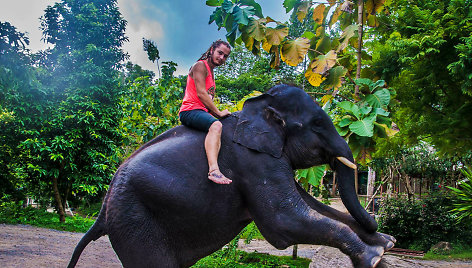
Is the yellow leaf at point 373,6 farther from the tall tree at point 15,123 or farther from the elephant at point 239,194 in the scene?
the tall tree at point 15,123

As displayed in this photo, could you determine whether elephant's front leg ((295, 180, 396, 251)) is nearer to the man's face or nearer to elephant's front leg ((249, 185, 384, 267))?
elephant's front leg ((249, 185, 384, 267))

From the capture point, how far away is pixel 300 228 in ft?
6.91

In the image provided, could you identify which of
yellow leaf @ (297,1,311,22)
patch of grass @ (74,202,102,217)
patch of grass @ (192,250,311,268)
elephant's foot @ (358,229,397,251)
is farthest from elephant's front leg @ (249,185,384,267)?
patch of grass @ (74,202,102,217)

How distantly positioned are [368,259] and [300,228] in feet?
1.30

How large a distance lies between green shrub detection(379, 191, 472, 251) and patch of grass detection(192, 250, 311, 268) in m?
4.81

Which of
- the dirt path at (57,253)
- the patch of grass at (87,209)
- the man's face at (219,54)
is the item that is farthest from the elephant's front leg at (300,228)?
the patch of grass at (87,209)

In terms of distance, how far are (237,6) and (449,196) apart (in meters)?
12.3

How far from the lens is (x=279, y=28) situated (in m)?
3.58

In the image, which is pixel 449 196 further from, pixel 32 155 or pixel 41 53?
pixel 41 53

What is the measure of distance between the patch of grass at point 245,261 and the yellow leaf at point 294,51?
541 cm

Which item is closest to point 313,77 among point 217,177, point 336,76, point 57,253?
point 336,76

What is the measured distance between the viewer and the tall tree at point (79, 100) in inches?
509

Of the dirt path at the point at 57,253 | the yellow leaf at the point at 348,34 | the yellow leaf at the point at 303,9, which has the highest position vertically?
the yellow leaf at the point at 303,9

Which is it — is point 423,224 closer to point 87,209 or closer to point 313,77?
point 313,77
